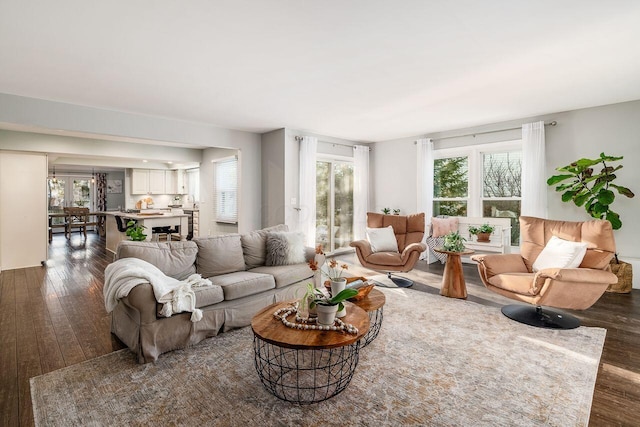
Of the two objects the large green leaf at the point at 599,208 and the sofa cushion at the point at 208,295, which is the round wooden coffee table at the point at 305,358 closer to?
the sofa cushion at the point at 208,295

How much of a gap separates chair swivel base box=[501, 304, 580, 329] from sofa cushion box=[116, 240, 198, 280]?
345cm

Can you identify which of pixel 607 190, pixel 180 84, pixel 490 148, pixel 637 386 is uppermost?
pixel 180 84

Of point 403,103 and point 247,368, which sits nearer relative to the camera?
point 247,368

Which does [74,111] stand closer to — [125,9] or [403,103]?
[125,9]

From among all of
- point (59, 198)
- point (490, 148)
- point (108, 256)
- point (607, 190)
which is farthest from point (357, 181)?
point (59, 198)

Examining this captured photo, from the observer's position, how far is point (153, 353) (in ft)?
8.14

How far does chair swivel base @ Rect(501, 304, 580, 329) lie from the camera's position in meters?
3.16

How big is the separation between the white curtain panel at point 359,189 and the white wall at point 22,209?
6040 mm

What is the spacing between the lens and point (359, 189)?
23.2ft

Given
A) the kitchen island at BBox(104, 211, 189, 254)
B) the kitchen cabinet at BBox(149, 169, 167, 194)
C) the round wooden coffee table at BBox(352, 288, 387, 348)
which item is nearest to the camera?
the round wooden coffee table at BBox(352, 288, 387, 348)

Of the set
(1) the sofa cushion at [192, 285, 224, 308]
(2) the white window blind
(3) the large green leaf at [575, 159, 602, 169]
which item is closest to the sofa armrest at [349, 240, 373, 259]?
(1) the sofa cushion at [192, 285, 224, 308]

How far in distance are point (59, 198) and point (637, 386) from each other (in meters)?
14.8

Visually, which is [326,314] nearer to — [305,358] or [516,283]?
[305,358]

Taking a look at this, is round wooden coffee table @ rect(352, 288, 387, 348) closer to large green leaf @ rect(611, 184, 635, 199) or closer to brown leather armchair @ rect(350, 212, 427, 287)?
brown leather armchair @ rect(350, 212, 427, 287)
